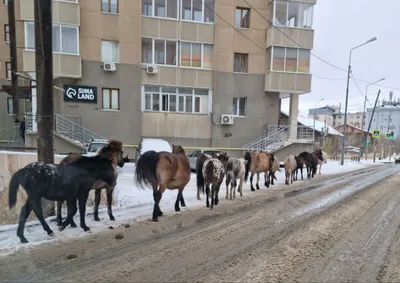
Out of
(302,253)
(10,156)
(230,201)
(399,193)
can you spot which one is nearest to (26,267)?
(302,253)

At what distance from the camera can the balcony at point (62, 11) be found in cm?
1784

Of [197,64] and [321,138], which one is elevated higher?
[197,64]

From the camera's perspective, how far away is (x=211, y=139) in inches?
832

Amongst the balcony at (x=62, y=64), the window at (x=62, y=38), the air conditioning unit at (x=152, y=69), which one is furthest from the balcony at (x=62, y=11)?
the air conditioning unit at (x=152, y=69)

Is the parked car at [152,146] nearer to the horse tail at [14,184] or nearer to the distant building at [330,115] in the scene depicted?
the horse tail at [14,184]

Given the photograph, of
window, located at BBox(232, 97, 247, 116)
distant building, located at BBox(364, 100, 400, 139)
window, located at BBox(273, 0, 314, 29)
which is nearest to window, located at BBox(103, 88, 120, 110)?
A: window, located at BBox(232, 97, 247, 116)

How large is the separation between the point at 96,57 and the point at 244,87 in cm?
1148

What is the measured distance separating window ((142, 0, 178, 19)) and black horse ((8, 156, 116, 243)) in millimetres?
17986

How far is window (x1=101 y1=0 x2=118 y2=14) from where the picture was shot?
19306mm

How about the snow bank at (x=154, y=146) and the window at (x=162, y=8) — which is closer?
the snow bank at (x=154, y=146)

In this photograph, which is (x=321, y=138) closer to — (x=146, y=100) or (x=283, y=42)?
(x=283, y=42)

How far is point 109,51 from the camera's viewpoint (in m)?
19.7

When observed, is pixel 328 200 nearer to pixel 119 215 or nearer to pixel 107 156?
pixel 119 215

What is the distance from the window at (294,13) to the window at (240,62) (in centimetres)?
350
